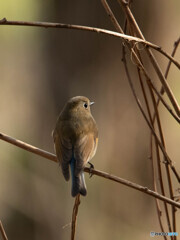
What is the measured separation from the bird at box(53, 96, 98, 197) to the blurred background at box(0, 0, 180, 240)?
7.17 feet

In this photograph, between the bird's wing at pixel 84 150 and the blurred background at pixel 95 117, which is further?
the blurred background at pixel 95 117

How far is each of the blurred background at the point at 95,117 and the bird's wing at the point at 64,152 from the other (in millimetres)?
2553

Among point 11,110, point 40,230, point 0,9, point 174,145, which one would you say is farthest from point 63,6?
point 40,230

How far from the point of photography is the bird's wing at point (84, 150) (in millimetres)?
3166

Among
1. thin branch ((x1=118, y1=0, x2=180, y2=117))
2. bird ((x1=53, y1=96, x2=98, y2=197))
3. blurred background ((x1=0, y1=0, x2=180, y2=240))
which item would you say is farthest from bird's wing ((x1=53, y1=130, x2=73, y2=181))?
blurred background ((x1=0, y1=0, x2=180, y2=240))

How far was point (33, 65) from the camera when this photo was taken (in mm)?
6828

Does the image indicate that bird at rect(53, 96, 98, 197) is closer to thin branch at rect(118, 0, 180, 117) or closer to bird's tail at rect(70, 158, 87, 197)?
bird's tail at rect(70, 158, 87, 197)

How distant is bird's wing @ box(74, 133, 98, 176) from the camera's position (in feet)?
10.4

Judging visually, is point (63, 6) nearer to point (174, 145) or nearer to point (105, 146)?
point (105, 146)

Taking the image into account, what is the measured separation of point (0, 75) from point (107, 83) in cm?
176

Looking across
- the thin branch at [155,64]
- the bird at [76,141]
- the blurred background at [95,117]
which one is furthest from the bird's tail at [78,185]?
the blurred background at [95,117]

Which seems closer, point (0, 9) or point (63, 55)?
point (63, 55)

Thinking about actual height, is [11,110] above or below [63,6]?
below

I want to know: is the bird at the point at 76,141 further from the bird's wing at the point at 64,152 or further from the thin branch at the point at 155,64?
the thin branch at the point at 155,64
